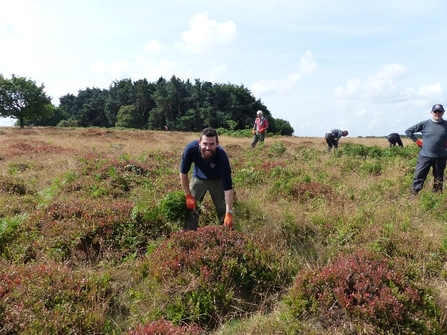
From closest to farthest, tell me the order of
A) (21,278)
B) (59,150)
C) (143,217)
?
(21,278)
(143,217)
(59,150)

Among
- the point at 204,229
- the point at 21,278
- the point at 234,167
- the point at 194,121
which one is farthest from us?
the point at 194,121

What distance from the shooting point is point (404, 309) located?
3113 millimetres

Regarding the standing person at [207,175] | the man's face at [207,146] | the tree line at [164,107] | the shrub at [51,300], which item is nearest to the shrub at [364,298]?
the standing person at [207,175]

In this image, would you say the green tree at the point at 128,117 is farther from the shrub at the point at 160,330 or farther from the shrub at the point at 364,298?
the shrub at the point at 160,330

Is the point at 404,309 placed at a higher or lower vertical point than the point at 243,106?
lower

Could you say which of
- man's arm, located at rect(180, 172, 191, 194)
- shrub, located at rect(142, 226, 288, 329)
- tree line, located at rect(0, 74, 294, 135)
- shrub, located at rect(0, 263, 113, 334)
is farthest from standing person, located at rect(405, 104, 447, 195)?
tree line, located at rect(0, 74, 294, 135)

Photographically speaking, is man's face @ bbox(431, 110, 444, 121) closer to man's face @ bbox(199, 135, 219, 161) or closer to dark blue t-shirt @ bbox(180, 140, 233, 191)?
dark blue t-shirt @ bbox(180, 140, 233, 191)

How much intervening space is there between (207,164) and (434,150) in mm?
4816

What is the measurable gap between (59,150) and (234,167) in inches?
303

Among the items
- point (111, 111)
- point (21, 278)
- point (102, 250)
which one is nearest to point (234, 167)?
point (102, 250)

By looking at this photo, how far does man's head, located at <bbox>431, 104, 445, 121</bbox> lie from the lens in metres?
6.96

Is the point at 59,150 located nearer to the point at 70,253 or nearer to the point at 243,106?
the point at 70,253

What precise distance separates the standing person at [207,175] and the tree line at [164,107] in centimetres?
4195

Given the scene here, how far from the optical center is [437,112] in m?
6.98
